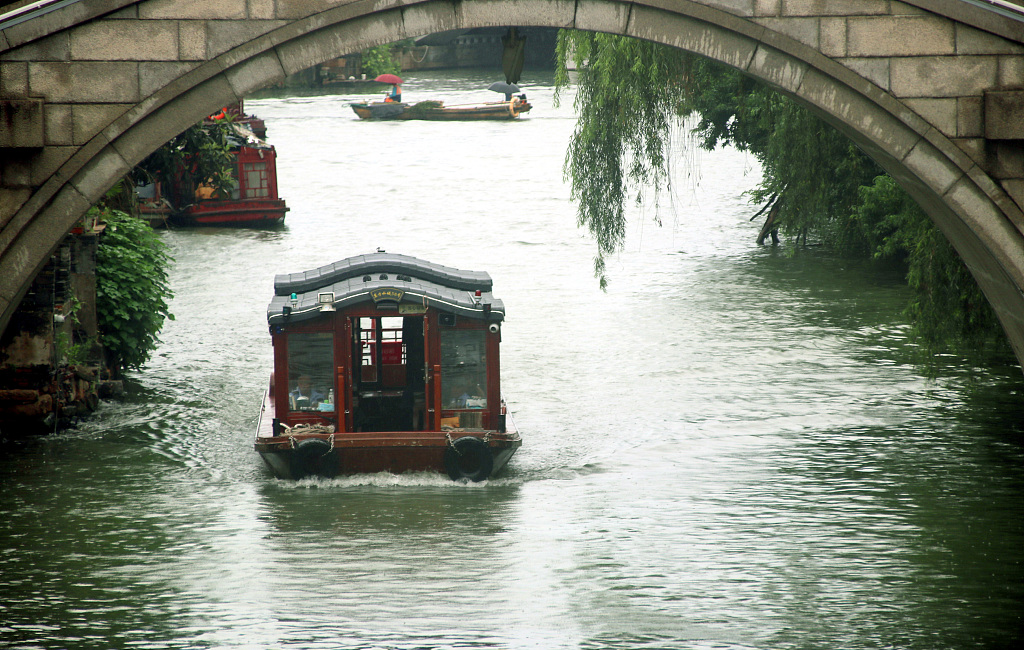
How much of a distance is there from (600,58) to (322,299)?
4885mm

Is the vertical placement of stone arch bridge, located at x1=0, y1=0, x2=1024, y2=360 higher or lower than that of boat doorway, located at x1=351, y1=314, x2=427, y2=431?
higher

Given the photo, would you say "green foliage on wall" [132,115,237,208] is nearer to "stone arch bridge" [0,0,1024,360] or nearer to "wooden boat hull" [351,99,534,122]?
"stone arch bridge" [0,0,1024,360]

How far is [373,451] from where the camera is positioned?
1441 centimetres

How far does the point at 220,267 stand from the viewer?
27.2 meters

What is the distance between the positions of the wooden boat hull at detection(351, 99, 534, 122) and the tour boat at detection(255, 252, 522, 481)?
33.9 meters

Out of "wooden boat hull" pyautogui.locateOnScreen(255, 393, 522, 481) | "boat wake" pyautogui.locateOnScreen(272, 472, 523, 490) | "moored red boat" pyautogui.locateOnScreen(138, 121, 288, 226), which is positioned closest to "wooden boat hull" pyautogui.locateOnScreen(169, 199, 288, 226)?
Result: "moored red boat" pyautogui.locateOnScreen(138, 121, 288, 226)

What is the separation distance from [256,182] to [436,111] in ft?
60.5

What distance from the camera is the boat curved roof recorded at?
1418cm

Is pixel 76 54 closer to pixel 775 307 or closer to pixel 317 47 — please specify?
pixel 317 47

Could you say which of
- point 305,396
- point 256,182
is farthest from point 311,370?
point 256,182

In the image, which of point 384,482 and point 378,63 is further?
point 378,63

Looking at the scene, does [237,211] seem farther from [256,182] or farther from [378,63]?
[378,63]

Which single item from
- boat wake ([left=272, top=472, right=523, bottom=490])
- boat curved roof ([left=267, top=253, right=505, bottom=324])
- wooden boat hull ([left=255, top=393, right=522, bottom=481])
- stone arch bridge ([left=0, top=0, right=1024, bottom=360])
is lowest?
boat wake ([left=272, top=472, right=523, bottom=490])

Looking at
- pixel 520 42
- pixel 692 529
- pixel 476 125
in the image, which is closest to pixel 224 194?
pixel 692 529
